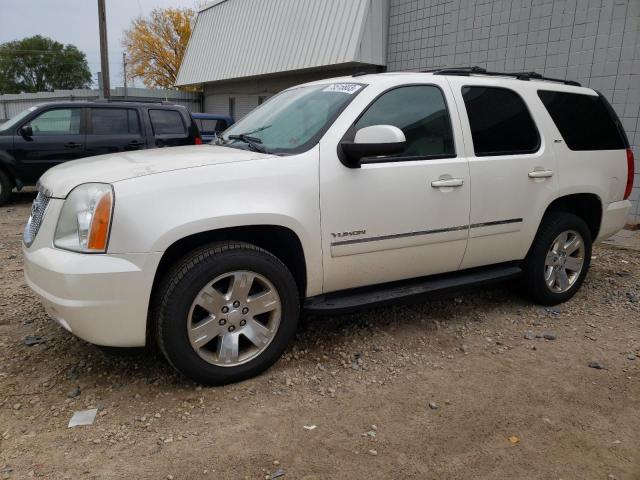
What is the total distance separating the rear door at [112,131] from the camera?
8328 millimetres

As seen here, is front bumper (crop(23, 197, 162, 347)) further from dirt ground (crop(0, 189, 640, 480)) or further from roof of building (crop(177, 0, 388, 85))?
roof of building (crop(177, 0, 388, 85))

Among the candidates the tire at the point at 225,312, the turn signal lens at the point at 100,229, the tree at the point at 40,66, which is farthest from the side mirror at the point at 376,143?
the tree at the point at 40,66

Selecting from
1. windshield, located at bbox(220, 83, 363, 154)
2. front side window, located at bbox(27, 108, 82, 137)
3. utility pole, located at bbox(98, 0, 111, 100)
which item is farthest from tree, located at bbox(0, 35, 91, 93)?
windshield, located at bbox(220, 83, 363, 154)

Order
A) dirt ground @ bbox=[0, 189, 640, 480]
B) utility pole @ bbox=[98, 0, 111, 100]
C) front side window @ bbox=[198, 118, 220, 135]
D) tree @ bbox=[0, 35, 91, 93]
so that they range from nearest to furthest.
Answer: dirt ground @ bbox=[0, 189, 640, 480]
front side window @ bbox=[198, 118, 220, 135]
utility pole @ bbox=[98, 0, 111, 100]
tree @ bbox=[0, 35, 91, 93]

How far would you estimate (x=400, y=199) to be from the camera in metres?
3.16

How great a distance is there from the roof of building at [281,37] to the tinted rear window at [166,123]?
13.0 ft

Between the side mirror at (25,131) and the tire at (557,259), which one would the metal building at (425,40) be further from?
the side mirror at (25,131)

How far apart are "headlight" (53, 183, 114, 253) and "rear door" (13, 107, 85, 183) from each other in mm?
6331

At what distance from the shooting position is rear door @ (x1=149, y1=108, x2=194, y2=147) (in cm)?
866

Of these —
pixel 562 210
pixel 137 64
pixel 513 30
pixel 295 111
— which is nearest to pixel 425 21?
pixel 513 30

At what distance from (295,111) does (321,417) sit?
201 cm

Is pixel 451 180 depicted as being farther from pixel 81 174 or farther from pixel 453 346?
pixel 81 174

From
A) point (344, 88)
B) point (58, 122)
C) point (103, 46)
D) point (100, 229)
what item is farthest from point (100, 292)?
point (103, 46)

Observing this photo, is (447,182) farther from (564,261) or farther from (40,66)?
(40,66)
